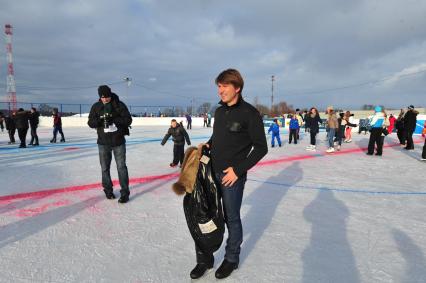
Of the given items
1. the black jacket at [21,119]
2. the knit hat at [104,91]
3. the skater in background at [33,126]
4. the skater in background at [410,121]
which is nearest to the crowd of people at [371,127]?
the skater in background at [410,121]

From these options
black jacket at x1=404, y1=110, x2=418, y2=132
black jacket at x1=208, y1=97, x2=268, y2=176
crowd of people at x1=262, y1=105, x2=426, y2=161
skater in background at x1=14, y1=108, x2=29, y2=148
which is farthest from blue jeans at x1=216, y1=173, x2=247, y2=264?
black jacket at x1=404, y1=110, x2=418, y2=132

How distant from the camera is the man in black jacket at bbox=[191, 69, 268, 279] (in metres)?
2.27

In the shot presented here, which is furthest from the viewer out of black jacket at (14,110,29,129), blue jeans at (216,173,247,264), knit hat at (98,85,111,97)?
black jacket at (14,110,29,129)

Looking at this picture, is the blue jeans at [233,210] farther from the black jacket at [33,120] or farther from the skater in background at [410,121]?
the black jacket at [33,120]

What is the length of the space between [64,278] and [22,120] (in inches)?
401

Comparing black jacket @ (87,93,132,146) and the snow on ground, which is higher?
black jacket @ (87,93,132,146)

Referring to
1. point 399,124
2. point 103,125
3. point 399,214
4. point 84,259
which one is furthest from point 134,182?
point 399,124

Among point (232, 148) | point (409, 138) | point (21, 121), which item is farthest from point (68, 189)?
point (409, 138)

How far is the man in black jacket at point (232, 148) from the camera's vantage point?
2.27 metres

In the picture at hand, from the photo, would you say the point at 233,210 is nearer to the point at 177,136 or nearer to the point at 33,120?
the point at 177,136

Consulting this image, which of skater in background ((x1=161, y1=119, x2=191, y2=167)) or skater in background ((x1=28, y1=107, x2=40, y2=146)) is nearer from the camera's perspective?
skater in background ((x1=161, y1=119, x2=191, y2=167))

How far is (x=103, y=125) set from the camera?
13.4 ft

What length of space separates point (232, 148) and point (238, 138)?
9 centimetres

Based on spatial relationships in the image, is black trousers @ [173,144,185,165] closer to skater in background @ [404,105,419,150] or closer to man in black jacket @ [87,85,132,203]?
man in black jacket @ [87,85,132,203]
